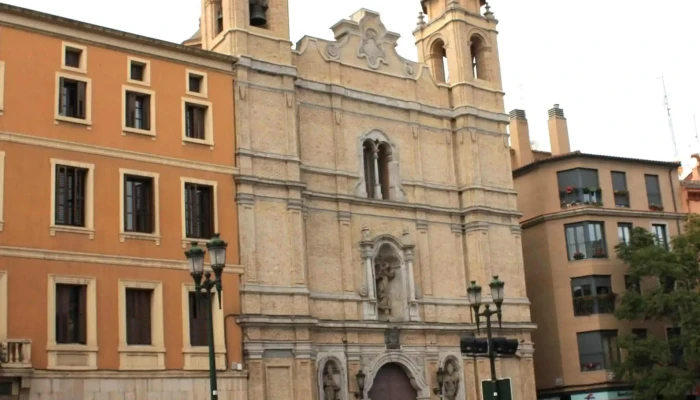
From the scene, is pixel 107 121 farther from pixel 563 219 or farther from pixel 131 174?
pixel 563 219

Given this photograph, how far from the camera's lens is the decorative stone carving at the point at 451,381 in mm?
41312

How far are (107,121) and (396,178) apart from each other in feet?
42.6

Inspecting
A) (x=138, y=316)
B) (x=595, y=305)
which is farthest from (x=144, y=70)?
(x=595, y=305)

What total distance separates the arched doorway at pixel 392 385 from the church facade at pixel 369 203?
60 mm

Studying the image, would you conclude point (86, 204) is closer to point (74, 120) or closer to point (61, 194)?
point (61, 194)

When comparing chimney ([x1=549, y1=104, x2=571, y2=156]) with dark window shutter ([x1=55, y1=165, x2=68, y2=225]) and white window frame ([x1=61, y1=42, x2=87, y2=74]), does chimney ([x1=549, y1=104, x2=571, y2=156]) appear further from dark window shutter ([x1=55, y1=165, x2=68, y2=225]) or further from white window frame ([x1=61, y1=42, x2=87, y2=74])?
dark window shutter ([x1=55, y1=165, x2=68, y2=225])

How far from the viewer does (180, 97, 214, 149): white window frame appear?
118 ft

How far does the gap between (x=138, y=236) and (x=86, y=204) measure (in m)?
1.99

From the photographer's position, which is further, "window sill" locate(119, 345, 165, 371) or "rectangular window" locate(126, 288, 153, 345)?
"rectangular window" locate(126, 288, 153, 345)

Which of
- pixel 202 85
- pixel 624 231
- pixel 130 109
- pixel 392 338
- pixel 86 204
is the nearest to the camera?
pixel 86 204

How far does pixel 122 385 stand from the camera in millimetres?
32312

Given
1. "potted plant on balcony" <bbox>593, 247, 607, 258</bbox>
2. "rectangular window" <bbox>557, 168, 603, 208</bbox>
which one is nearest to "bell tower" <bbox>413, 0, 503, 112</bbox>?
"rectangular window" <bbox>557, 168, 603, 208</bbox>

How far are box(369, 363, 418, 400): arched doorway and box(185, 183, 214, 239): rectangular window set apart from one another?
9.05 meters

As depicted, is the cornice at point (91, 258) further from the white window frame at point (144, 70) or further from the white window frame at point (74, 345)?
the white window frame at point (144, 70)
